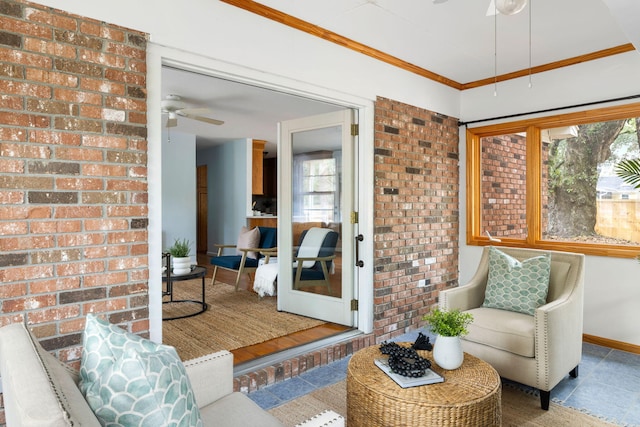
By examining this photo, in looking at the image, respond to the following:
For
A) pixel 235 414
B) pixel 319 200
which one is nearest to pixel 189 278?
pixel 319 200

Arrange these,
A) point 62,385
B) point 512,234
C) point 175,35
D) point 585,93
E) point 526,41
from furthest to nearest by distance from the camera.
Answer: point 512,234 → point 585,93 → point 526,41 → point 175,35 → point 62,385

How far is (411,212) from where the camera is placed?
3.87m

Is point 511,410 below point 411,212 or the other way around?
below

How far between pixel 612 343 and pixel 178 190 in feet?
21.3

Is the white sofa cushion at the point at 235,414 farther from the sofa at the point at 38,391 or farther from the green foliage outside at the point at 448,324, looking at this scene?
the green foliage outside at the point at 448,324

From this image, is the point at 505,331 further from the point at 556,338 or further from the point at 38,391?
the point at 38,391

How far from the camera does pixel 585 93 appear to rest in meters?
3.60

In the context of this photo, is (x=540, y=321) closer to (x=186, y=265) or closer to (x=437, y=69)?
(x=437, y=69)

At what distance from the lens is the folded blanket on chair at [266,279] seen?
4551mm

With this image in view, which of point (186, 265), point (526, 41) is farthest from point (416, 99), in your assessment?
point (186, 265)

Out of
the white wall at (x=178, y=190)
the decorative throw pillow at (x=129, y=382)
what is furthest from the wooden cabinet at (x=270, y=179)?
the decorative throw pillow at (x=129, y=382)

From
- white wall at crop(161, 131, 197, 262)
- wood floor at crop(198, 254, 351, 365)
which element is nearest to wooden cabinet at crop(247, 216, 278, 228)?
white wall at crop(161, 131, 197, 262)

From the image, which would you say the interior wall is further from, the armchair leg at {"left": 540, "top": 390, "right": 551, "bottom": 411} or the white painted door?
the armchair leg at {"left": 540, "top": 390, "right": 551, "bottom": 411}

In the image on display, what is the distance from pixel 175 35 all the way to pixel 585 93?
3.47 metres
